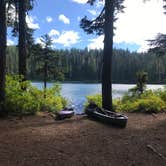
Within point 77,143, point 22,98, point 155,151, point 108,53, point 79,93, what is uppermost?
point 108,53

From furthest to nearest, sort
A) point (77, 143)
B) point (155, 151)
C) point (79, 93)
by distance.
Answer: point (79, 93) < point (155, 151) < point (77, 143)

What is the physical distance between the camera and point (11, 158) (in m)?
6.57

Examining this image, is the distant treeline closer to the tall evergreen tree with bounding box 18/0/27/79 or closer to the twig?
the tall evergreen tree with bounding box 18/0/27/79

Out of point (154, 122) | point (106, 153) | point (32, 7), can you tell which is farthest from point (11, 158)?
point (32, 7)

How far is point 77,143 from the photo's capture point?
25.8 ft

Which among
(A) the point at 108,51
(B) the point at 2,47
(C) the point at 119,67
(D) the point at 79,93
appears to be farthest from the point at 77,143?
(C) the point at 119,67

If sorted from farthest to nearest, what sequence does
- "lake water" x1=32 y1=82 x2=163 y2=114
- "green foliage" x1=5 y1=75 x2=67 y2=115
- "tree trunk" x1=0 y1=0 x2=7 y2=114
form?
"lake water" x1=32 y1=82 x2=163 y2=114 < "green foliage" x1=5 y1=75 x2=67 y2=115 < "tree trunk" x1=0 y1=0 x2=7 y2=114

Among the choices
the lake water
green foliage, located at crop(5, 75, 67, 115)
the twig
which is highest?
green foliage, located at crop(5, 75, 67, 115)

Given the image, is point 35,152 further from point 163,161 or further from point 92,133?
point 163,161

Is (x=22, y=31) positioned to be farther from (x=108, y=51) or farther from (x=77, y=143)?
(x=77, y=143)

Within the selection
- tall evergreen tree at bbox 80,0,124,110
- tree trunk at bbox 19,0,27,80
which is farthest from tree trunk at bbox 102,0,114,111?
tree trunk at bbox 19,0,27,80

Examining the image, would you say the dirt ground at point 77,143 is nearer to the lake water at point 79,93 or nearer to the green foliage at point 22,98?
the green foliage at point 22,98

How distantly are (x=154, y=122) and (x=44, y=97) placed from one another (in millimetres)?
4013

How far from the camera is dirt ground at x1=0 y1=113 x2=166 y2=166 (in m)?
6.84
